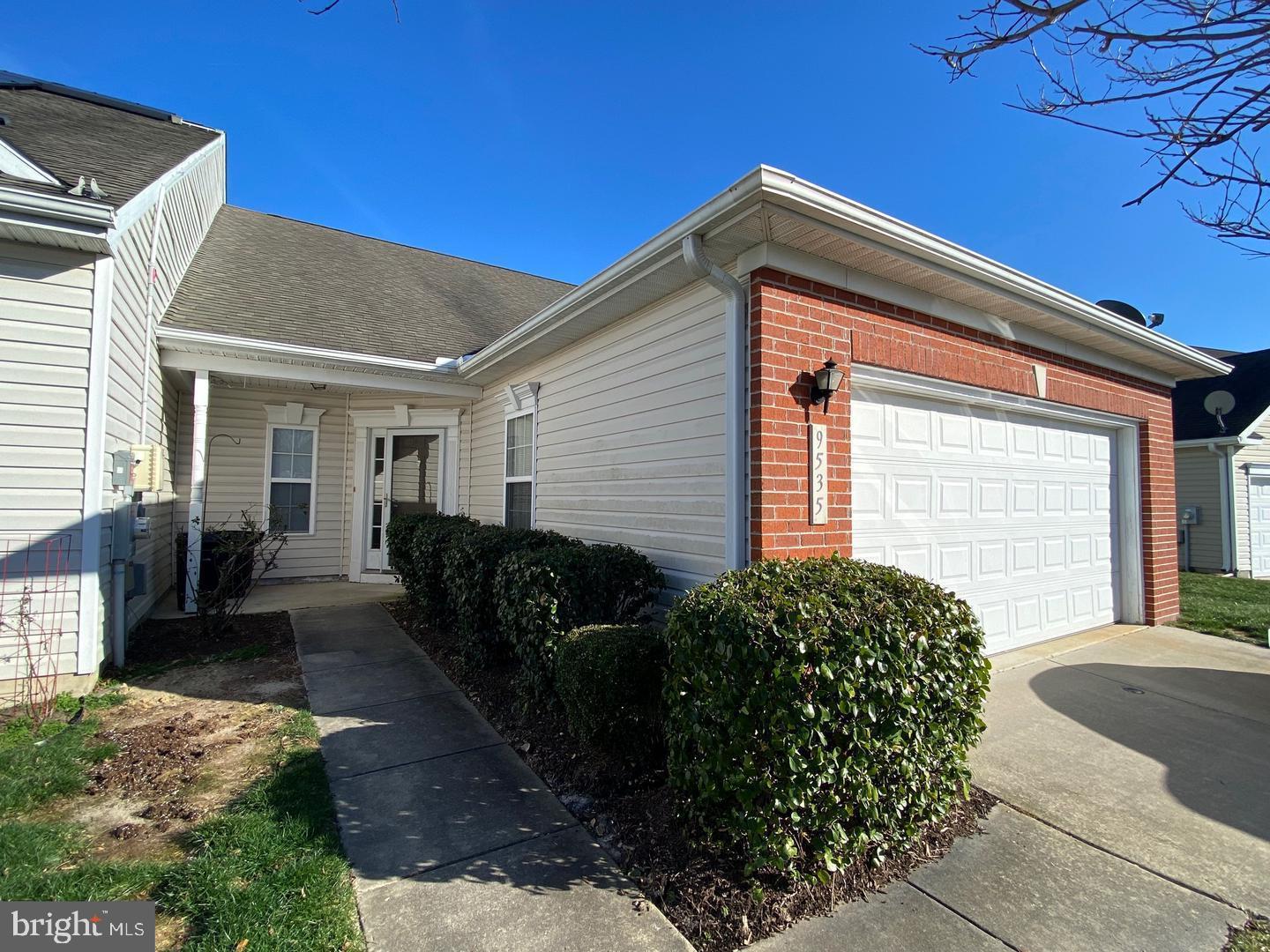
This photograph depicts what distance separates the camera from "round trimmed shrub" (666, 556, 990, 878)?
215 centimetres

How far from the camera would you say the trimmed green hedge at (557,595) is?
3719mm

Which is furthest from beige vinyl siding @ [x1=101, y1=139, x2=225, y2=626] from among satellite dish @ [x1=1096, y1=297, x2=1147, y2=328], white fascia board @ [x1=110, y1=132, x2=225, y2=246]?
satellite dish @ [x1=1096, y1=297, x2=1147, y2=328]

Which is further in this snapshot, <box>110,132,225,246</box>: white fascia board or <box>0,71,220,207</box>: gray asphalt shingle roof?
<box>0,71,220,207</box>: gray asphalt shingle roof

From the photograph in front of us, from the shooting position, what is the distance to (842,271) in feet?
12.9

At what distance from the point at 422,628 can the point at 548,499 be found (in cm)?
188

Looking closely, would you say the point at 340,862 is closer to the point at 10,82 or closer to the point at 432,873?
the point at 432,873

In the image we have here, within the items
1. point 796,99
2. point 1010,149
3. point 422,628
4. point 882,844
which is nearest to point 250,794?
point 882,844

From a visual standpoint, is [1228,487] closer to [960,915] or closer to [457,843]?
[960,915]

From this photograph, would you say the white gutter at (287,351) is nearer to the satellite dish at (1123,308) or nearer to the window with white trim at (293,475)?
the window with white trim at (293,475)

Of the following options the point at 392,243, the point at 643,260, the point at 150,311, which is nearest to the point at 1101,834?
the point at 643,260

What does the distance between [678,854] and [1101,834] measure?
1950mm

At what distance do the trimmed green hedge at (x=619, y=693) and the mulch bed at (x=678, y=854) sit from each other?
0.67 ft

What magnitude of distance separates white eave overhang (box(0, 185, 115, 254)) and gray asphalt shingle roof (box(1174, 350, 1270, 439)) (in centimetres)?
1691

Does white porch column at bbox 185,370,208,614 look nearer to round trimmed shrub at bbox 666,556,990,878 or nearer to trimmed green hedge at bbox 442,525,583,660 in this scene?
trimmed green hedge at bbox 442,525,583,660
